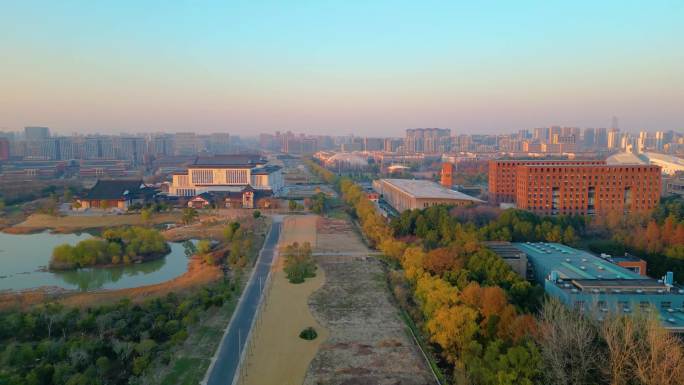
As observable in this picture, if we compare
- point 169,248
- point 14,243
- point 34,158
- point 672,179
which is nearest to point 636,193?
point 672,179

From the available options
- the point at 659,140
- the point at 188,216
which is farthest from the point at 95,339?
the point at 659,140

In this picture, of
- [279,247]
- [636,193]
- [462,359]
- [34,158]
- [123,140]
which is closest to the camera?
[462,359]

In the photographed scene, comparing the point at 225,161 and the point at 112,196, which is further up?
the point at 225,161

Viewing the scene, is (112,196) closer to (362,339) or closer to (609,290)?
(362,339)

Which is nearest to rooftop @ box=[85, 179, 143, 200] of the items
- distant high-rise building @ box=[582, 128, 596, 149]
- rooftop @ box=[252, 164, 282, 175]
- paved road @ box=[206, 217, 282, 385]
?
rooftop @ box=[252, 164, 282, 175]

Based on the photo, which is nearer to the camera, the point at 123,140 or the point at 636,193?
the point at 636,193

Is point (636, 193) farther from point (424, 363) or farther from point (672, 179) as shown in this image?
point (424, 363)

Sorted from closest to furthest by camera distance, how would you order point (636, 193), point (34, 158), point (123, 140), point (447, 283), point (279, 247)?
point (447, 283) < point (279, 247) < point (636, 193) < point (34, 158) < point (123, 140)
